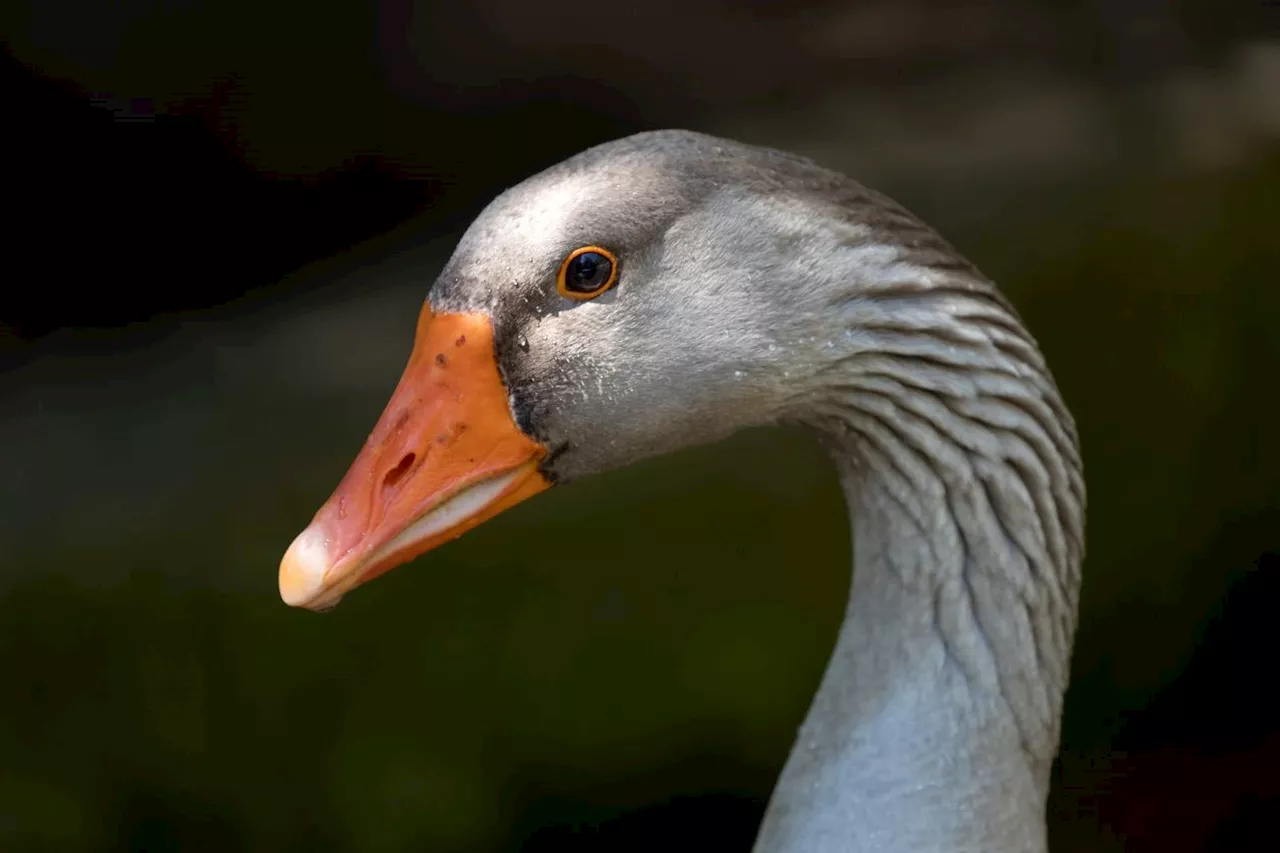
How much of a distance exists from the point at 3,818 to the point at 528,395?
5.57 feet

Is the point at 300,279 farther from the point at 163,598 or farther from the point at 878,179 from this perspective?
the point at 878,179

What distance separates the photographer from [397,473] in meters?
1.12

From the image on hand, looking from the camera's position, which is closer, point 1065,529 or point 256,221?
point 1065,529

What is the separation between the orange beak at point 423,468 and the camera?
1.08 m

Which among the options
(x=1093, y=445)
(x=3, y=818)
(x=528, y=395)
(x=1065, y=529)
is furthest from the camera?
(x=1093, y=445)

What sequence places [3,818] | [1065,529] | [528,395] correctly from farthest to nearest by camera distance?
[3,818] < [1065,529] < [528,395]

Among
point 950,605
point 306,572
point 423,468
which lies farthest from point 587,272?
point 950,605

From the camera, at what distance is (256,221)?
2287mm

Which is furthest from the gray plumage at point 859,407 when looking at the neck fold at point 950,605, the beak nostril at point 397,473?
the beak nostril at point 397,473

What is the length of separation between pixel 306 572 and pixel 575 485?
51.8 inches

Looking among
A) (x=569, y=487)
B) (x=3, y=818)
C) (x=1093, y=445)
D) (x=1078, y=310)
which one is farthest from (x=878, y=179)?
(x=3, y=818)

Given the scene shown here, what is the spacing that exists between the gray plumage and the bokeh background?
101cm

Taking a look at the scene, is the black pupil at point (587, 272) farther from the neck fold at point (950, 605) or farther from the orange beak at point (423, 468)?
the neck fold at point (950, 605)

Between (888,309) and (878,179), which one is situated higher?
(878,179)
